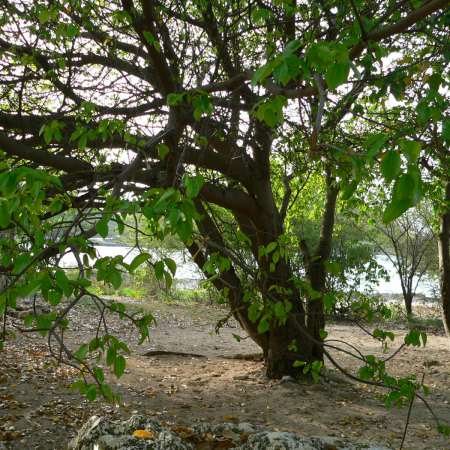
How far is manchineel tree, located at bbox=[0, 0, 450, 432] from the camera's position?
1848 millimetres

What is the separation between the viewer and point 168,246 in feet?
59.1

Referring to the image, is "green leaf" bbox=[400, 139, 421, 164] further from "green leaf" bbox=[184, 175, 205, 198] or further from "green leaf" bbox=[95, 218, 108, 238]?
"green leaf" bbox=[95, 218, 108, 238]

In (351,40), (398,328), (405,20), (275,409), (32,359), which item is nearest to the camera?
(405,20)

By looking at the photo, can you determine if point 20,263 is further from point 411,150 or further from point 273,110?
point 411,150

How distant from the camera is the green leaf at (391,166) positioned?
121 centimetres

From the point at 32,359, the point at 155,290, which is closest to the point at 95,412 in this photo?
the point at 32,359

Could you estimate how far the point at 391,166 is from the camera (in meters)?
1.23

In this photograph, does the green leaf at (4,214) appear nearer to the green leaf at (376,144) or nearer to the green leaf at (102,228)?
the green leaf at (102,228)

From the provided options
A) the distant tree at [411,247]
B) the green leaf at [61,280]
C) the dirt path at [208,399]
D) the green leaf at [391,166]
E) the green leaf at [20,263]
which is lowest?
the dirt path at [208,399]

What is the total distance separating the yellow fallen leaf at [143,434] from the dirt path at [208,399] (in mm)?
998

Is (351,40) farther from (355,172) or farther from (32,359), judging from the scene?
(32,359)

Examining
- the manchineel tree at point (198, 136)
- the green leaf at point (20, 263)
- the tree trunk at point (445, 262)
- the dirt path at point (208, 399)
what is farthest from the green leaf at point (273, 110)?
the tree trunk at point (445, 262)

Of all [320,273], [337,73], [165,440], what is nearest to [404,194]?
[337,73]

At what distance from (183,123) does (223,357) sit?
6.36 meters
